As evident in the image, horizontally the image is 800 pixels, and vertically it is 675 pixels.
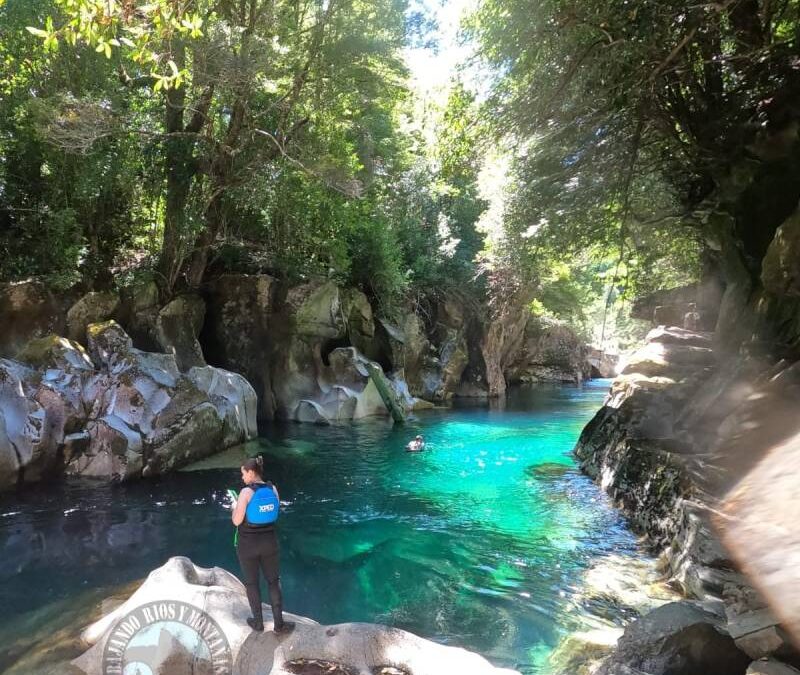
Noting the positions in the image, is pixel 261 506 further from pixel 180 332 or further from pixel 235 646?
pixel 180 332

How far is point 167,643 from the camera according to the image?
15.4 feet

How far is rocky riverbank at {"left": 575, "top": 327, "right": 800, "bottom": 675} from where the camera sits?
4.71 metres

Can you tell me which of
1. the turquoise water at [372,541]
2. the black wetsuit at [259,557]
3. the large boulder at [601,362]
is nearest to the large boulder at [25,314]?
the turquoise water at [372,541]

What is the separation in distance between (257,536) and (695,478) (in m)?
6.80

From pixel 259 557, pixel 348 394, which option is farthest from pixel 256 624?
pixel 348 394

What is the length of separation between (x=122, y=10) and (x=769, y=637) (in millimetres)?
6827

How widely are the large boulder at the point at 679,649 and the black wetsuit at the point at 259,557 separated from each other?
2866 mm

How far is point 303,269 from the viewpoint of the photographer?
2059cm

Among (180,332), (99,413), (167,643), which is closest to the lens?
(167,643)

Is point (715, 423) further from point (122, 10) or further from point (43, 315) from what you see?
point (43, 315)

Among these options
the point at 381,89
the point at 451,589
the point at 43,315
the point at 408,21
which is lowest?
the point at 451,589

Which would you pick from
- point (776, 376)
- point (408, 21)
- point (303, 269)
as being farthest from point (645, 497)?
point (303, 269)

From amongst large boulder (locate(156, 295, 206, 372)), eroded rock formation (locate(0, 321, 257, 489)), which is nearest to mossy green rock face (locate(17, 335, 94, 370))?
eroded rock formation (locate(0, 321, 257, 489))

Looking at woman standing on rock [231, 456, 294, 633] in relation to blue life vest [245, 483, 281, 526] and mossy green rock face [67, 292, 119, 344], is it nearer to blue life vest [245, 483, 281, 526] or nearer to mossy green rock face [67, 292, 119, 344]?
blue life vest [245, 483, 281, 526]
